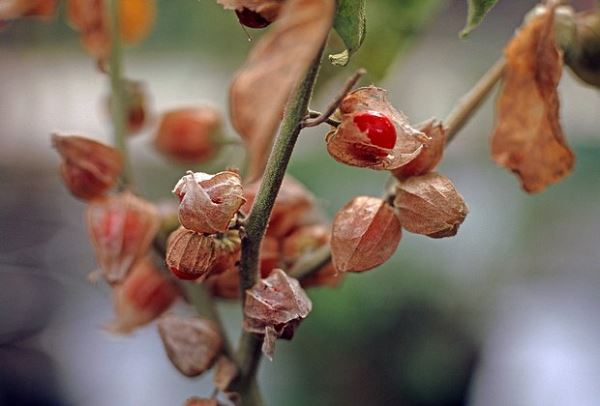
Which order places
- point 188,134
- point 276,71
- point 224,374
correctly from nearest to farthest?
point 276,71, point 224,374, point 188,134

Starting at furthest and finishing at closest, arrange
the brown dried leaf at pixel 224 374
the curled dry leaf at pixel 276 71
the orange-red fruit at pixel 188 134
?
the orange-red fruit at pixel 188 134 < the brown dried leaf at pixel 224 374 < the curled dry leaf at pixel 276 71

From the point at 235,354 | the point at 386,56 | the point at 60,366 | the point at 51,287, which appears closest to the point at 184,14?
the point at 51,287

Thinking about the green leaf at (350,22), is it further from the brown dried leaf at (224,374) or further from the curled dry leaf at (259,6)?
the brown dried leaf at (224,374)

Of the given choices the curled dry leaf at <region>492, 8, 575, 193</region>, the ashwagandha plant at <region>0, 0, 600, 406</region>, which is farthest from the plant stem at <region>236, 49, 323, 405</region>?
the curled dry leaf at <region>492, 8, 575, 193</region>

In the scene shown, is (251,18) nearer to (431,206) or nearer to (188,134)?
(431,206)

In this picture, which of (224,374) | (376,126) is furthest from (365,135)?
(224,374)

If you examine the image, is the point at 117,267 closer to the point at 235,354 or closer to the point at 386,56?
A: the point at 235,354

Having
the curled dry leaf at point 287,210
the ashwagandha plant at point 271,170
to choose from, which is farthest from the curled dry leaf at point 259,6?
the curled dry leaf at point 287,210
